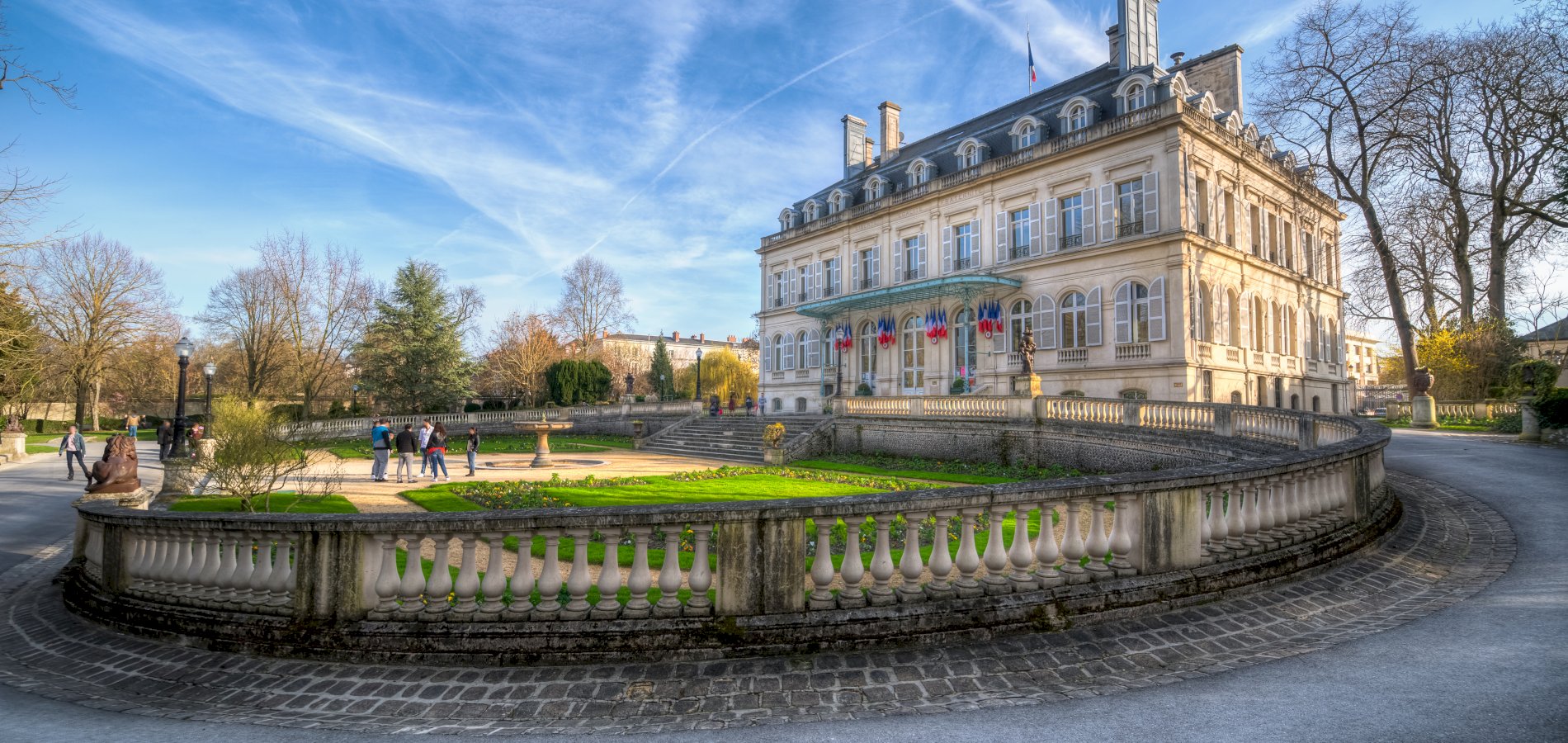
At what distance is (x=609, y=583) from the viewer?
4.00m

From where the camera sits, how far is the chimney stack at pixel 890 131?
39000mm

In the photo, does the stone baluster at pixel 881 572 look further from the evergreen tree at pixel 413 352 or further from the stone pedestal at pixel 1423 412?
the evergreen tree at pixel 413 352

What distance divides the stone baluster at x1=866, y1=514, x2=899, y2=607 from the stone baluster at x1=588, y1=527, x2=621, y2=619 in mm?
1525

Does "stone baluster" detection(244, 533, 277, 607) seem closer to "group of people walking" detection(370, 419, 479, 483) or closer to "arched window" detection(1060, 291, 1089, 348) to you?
"group of people walking" detection(370, 419, 479, 483)

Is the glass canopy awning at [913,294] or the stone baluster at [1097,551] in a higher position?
the glass canopy awning at [913,294]

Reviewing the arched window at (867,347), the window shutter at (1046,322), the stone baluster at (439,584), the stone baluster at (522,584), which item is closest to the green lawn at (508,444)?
the arched window at (867,347)

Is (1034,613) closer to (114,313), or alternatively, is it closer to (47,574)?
(47,574)

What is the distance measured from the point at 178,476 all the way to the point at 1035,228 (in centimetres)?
2766

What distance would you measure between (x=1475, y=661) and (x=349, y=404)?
184 ft

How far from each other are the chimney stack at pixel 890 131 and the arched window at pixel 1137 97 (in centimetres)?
1533

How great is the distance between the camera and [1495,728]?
9.26ft

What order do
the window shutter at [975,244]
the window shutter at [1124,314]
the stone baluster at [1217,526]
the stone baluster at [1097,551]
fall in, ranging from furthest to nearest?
the window shutter at [975,244]
the window shutter at [1124,314]
the stone baluster at [1217,526]
the stone baluster at [1097,551]

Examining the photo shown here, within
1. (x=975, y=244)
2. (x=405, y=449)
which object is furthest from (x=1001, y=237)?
→ (x=405, y=449)

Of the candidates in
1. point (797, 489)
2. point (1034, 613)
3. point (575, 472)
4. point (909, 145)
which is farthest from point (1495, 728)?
point (909, 145)
